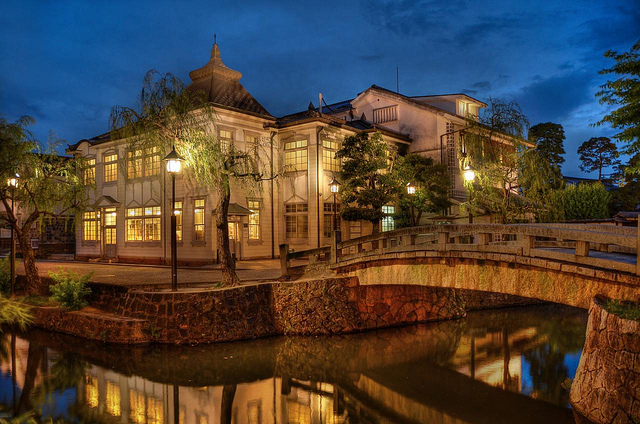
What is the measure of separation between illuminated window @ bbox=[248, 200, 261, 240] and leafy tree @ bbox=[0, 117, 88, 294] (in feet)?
28.7

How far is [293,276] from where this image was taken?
17.2m

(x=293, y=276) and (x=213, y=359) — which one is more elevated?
(x=293, y=276)

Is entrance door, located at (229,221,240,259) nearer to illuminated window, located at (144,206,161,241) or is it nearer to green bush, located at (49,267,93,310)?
illuminated window, located at (144,206,161,241)

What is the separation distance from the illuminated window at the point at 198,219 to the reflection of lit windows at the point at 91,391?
1380 cm

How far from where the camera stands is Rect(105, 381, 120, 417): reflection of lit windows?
1036 cm

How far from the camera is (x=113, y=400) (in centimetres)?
1097

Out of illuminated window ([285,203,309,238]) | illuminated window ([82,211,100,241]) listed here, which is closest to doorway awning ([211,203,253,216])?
illuminated window ([285,203,309,238])

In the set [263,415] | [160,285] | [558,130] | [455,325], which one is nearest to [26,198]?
[160,285]

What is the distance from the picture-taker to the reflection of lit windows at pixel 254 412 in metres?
10.0

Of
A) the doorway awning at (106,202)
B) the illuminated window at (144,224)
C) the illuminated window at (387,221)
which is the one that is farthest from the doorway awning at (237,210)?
the doorway awning at (106,202)

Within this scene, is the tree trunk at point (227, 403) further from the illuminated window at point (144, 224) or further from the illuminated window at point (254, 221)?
the illuminated window at point (144, 224)

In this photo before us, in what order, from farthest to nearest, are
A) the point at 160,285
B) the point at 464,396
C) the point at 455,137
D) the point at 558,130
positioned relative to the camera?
the point at 558,130, the point at 455,137, the point at 160,285, the point at 464,396

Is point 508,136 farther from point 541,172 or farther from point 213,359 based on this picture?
point 213,359

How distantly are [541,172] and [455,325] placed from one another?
669 cm
